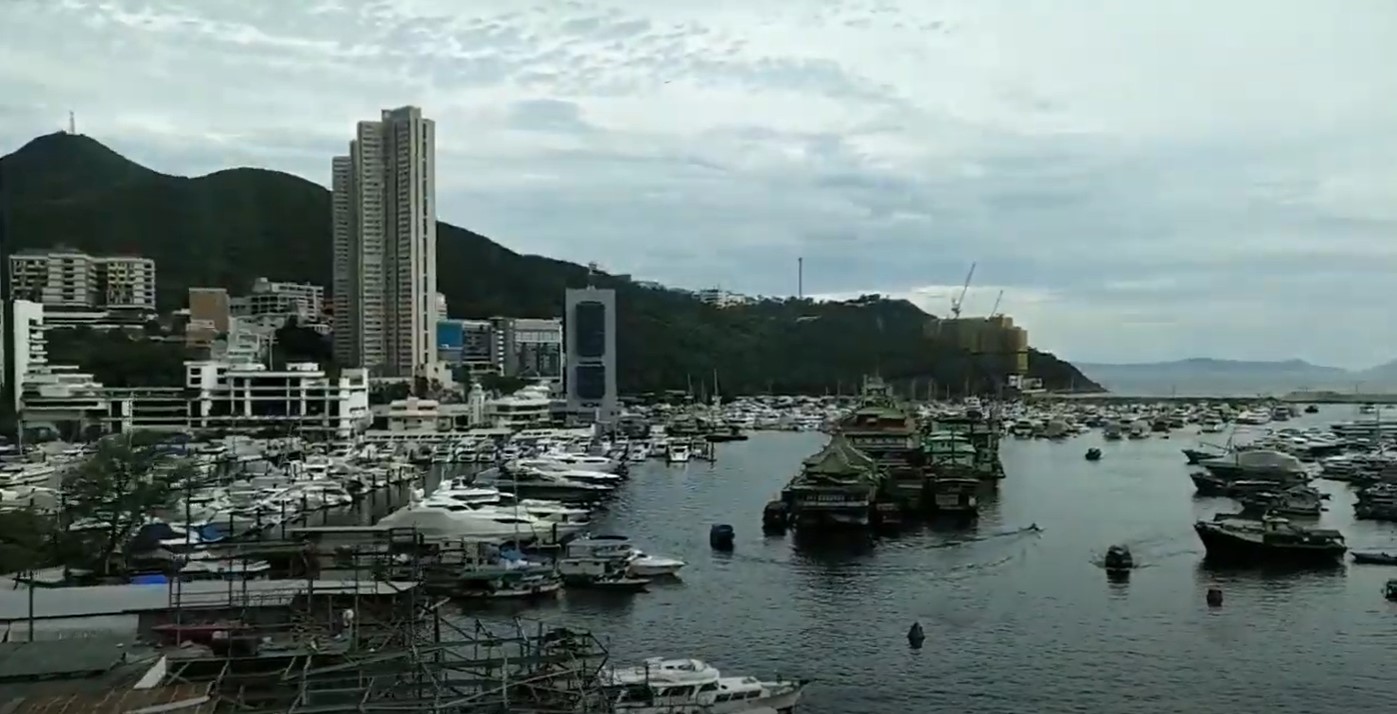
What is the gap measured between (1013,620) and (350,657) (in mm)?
6287

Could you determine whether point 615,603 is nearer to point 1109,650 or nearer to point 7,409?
point 1109,650

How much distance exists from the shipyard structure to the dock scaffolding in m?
8.45

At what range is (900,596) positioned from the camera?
10.4 meters

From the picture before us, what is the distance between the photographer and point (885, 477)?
16391 millimetres

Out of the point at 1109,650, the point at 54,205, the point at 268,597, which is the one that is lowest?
the point at 1109,650

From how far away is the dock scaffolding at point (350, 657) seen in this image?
4043mm

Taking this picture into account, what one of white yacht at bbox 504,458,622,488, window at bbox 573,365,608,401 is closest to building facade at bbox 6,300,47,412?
white yacht at bbox 504,458,622,488

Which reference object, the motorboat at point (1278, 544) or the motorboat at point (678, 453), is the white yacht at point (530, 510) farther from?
the motorboat at point (678, 453)

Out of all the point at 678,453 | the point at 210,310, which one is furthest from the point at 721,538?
the point at 210,310

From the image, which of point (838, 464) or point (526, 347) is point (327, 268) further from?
point (838, 464)

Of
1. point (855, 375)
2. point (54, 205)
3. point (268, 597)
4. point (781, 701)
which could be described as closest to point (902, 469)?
point (781, 701)

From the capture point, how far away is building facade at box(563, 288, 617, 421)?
33625 millimetres

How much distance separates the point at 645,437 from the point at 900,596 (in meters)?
18.7

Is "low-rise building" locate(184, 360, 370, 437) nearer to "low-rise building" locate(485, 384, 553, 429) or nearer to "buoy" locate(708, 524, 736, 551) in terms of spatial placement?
"low-rise building" locate(485, 384, 553, 429)
